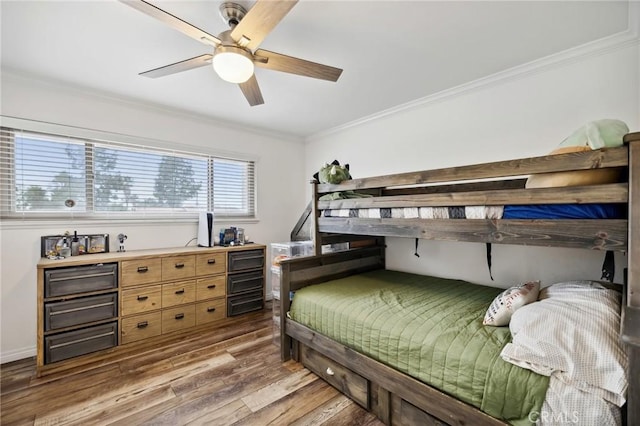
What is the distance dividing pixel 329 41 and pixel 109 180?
2546mm

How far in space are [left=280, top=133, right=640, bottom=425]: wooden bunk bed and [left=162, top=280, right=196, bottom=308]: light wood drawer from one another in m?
1.11

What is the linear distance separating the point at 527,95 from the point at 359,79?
1.38 m

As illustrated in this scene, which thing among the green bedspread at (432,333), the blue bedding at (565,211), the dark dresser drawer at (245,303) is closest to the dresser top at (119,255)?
the dark dresser drawer at (245,303)

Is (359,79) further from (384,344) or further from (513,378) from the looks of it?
(513,378)

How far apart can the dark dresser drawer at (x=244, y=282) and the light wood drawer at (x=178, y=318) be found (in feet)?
1.37

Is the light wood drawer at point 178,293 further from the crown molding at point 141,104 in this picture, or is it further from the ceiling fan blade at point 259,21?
the ceiling fan blade at point 259,21

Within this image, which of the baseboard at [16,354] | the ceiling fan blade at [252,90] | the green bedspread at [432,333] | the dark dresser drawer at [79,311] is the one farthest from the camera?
the baseboard at [16,354]

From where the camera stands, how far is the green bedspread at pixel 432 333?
3.74 feet

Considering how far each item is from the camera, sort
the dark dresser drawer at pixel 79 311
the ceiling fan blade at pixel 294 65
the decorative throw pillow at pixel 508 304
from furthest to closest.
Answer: the dark dresser drawer at pixel 79 311
the ceiling fan blade at pixel 294 65
the decorative throw pillow at pixel 508 304

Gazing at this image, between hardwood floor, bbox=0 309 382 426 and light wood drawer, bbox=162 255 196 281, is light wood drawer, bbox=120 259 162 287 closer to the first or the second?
light wood drawer, bbox=162 255 196 281

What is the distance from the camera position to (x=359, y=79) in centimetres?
239

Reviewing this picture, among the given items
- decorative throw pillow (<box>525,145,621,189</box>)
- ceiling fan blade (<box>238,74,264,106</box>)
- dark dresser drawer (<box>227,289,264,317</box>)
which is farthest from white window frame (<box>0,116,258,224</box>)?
decorative throw pillow (<box>525,145,621,189</box>)

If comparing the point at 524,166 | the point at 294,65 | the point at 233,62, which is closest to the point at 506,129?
the point at 524,166

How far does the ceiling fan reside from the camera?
48.9 inches
